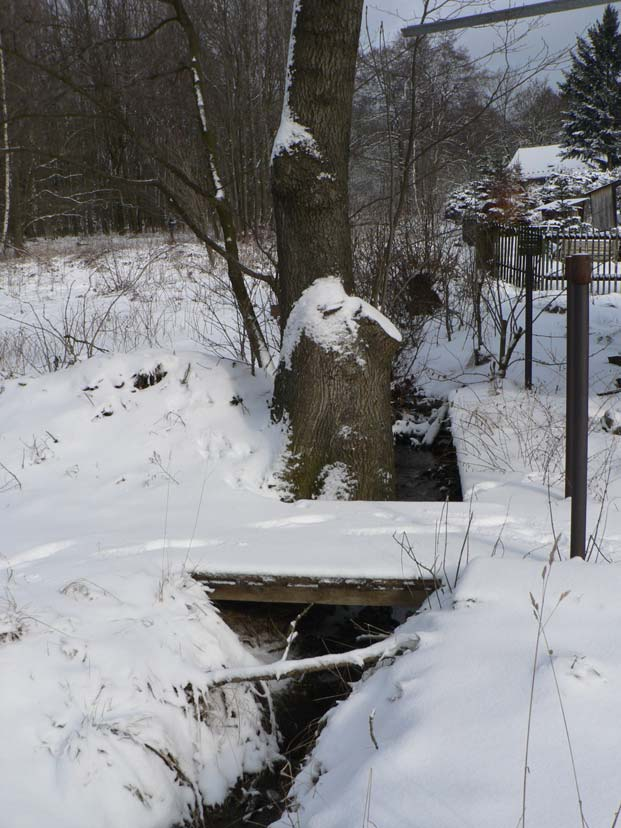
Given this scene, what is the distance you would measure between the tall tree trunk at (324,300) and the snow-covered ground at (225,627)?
0.41 metres

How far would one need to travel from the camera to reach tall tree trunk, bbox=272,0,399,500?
455 centimetres

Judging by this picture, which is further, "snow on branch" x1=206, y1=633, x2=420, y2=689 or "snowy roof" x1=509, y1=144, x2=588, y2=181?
"snowy roof" x1=509, y1=144, x2=588, y2=181

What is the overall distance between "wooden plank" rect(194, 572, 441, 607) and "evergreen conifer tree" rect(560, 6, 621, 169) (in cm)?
3949

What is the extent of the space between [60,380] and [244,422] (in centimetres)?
163

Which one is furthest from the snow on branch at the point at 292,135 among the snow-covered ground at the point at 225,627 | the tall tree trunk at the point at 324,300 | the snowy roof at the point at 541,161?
the snowy roof at the point at 541,161

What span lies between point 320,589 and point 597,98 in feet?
140

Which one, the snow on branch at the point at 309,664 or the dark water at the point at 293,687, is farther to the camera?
the dark water at the point at 293,687

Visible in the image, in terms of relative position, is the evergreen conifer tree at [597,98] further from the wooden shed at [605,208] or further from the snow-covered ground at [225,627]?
the snow-covered ground at [225,627]

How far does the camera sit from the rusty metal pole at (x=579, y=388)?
9.72 ft

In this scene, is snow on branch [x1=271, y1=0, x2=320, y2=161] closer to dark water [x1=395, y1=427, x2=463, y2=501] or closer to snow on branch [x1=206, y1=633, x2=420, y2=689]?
dark water [x1=395, y1=427, x2=463, y2=501]

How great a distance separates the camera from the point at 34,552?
375 centimetres

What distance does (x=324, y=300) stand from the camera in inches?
185

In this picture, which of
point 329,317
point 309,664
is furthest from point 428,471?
point 309,664

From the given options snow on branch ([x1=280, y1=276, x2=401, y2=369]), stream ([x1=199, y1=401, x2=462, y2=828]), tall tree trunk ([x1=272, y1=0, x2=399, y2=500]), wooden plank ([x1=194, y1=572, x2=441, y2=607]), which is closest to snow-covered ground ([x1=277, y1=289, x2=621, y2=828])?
wooden plank ([x1=194, y1=572, x2=441, y2=607])
